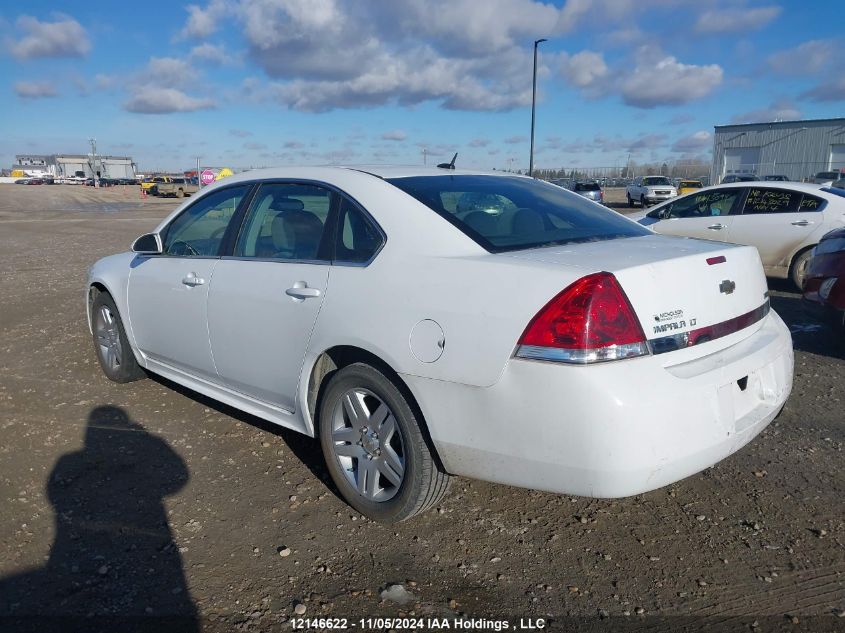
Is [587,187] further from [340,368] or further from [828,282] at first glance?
[340,368]

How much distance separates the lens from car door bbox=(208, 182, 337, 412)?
3338mm

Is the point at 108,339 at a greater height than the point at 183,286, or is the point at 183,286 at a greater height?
the point at 183,286

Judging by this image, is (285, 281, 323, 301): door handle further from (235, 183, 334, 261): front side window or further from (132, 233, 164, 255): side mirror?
(132, 233, 164, 255): side mirror

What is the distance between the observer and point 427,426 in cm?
284

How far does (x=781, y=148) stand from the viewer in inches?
1967

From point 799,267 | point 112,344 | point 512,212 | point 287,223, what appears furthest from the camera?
point 799,267

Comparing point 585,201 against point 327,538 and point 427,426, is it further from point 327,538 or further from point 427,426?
point 327,538

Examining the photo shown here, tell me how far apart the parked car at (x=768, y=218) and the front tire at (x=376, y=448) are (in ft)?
24.6

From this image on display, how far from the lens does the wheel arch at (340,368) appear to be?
9.52 feet

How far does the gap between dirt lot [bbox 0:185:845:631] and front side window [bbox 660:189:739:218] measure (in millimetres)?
5693

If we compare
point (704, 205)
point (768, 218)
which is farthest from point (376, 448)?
point (704, 205)

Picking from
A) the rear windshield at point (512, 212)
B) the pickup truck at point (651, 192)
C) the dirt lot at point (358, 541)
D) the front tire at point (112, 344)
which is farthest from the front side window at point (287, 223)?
the pickup truck at point (651, 192)

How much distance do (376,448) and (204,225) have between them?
2.12 metres

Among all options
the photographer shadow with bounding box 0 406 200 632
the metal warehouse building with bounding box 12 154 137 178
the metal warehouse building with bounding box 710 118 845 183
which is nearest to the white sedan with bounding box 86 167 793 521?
the photographer shadow with bounding box 0 406 200 632
